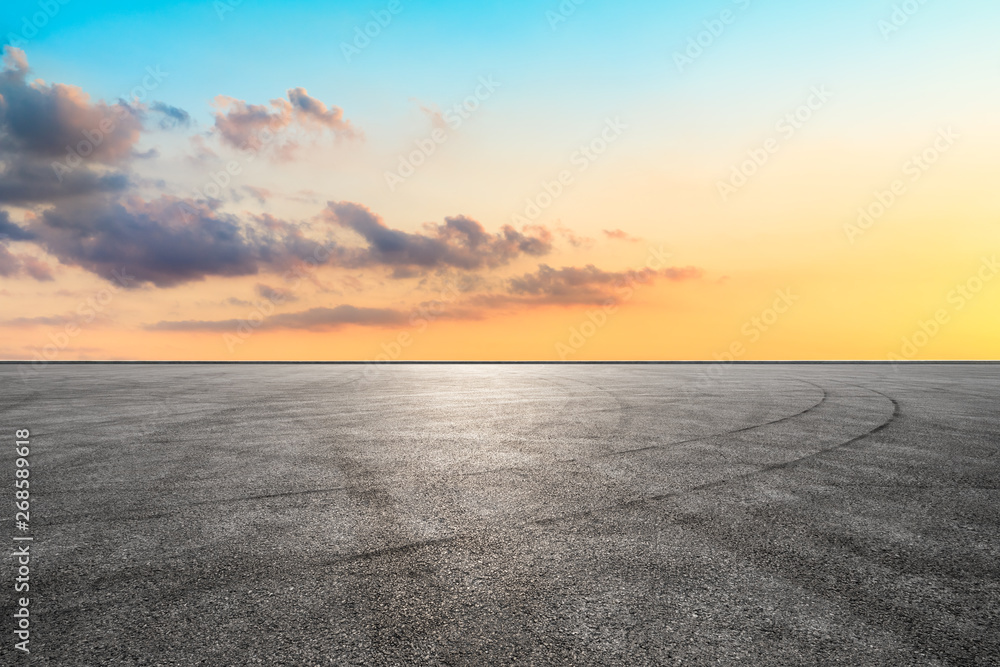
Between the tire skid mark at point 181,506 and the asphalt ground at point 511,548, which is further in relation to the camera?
the tire skid mark at point 181,506

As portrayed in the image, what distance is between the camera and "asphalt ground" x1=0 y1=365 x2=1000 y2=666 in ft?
9.70

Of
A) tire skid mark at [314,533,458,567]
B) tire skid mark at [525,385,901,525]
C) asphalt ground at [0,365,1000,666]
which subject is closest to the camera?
asphalt ground at [0,365,1000,666]

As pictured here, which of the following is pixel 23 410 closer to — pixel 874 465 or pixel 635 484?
pixel 635 484

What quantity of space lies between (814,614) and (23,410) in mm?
15841

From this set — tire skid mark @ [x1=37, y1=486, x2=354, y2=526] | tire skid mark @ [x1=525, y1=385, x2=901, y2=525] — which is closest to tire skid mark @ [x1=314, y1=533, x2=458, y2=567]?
tire skid mark @ [x1=525, y1=385, x2=901, y2=525]

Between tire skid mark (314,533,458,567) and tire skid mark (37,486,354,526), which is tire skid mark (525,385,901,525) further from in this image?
tire skid mark (37,486,354,526)

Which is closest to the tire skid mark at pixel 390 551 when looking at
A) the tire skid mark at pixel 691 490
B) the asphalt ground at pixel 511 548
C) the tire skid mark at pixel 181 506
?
the asphalt ground at pixel 511 548

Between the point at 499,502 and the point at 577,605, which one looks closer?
the point at 577,605

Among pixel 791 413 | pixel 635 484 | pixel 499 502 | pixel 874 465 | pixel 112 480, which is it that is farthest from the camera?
pixel 791 413

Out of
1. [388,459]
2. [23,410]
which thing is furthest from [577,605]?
[23,410]

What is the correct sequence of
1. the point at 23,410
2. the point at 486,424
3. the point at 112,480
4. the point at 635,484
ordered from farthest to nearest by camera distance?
the point at 23,410, the point at 486,424, the point at 112,480, the point at 635,484

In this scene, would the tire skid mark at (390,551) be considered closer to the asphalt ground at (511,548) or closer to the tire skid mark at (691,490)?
the asphalt ground at (511,548)

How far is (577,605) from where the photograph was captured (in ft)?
10.8

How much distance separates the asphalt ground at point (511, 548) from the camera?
2955mm
